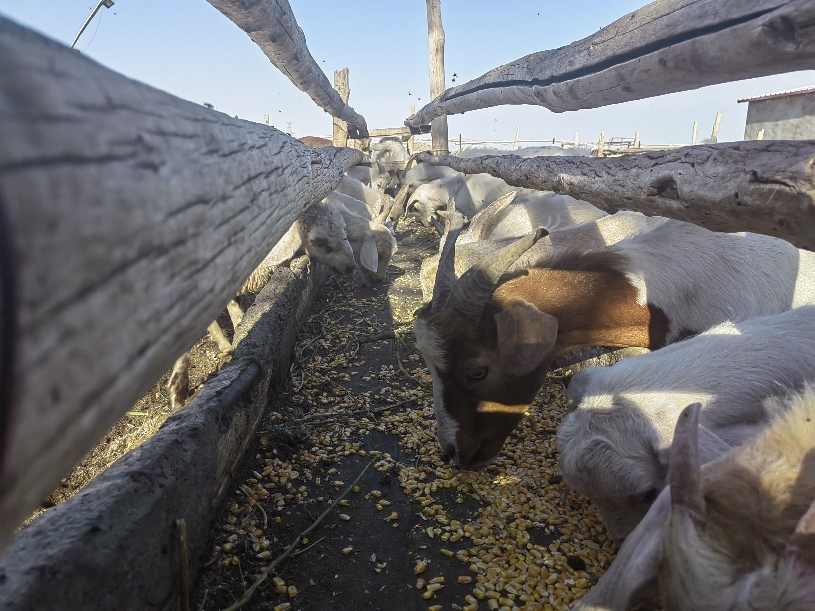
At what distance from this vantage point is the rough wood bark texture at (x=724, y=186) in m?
1.40

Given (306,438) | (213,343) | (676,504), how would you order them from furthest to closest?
1. (213,343)
2. (306,438)
3. (676,504)

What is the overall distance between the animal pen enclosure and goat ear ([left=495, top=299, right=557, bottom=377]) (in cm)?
80

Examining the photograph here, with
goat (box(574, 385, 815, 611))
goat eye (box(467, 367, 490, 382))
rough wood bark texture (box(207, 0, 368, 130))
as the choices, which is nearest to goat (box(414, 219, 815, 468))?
goat eye (box(467, 367, 490, 382))

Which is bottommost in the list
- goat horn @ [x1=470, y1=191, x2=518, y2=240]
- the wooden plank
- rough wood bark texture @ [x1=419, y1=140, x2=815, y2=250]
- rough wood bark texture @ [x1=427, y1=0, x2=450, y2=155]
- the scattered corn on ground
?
the scattered corn on ground

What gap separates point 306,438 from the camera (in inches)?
148

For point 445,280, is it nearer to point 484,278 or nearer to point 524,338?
point 484,278

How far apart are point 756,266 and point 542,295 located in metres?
1.47

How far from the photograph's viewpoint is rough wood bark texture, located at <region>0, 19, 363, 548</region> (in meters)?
0.50

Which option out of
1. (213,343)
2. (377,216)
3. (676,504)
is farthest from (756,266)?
(377,216)

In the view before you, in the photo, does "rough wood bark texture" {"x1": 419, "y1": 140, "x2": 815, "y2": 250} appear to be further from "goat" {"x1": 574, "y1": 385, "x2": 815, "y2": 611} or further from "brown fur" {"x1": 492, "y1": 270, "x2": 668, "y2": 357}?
"brown fur" {"x1": 492, "y1": 270, "x2": 668, "y2": 357}

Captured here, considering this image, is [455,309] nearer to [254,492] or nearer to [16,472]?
[254,492]

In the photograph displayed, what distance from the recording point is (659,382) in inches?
92.2

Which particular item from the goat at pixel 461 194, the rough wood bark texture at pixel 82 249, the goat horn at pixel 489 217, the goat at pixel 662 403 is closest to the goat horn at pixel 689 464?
the goat at pixel 662 403

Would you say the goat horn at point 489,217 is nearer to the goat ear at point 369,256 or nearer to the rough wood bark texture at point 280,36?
the goat ear at point 369,256
